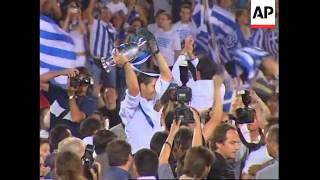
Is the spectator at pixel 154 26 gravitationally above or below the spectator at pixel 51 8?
below

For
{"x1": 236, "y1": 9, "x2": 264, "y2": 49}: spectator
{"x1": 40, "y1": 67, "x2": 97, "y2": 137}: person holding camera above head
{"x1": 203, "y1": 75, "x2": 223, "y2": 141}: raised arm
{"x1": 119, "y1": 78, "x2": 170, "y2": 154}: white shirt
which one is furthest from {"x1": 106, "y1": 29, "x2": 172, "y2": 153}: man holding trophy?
{"x1": 236, "y1": 9, "x2": 264, "y2": 49}: spectator

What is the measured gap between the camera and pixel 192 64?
11.5ft

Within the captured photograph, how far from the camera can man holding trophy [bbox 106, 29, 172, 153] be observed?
3.48 metres

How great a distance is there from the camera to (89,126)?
3.50 meters

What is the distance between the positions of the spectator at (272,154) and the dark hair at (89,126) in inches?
44.6

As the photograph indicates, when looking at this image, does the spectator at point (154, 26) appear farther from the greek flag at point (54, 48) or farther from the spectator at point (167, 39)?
the greek flag at point (54, 48)

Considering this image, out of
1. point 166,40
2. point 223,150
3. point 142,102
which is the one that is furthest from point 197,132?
point 166,40

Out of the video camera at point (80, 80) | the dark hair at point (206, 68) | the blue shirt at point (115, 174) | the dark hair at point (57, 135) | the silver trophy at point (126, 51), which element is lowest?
the blue shirt at point (115, 174)

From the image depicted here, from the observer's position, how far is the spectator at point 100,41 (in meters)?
3.48

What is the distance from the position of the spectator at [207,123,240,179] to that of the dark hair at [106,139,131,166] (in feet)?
1.87

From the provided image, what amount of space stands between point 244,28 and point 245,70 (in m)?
0.28

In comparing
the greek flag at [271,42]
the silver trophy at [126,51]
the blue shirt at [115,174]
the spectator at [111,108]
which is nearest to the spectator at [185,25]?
the silver trophy at [126,51]

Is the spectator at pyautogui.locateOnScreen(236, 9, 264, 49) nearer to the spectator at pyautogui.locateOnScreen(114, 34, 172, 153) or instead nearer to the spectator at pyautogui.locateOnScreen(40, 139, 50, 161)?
the spectator at pyautogui.locateOnScreen(114, 34, 172, 153)
